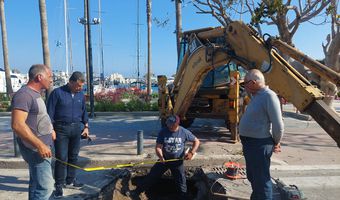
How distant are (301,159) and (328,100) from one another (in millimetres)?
5190

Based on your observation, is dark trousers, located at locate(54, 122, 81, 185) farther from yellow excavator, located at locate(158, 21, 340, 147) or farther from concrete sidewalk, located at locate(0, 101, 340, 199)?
yellow excavator, located at locate(158, 21, 340, 147)

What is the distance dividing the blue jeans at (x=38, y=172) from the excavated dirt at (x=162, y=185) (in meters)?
1.41

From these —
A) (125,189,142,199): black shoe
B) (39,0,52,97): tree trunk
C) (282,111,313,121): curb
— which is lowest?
(282,111,313,121): curb

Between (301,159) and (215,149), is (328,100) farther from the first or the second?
(215,149)

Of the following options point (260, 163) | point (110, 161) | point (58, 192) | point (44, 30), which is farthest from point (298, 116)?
point (58, 192)

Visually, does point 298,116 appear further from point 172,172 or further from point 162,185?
point 172,172

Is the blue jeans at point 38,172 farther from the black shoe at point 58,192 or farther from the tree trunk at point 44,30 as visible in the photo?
the tree trunk at point 44,30

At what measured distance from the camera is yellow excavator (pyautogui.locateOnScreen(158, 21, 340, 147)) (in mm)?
4406

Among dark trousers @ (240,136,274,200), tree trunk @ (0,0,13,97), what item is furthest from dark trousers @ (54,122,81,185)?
tree trunk @ (0,0,13,97)

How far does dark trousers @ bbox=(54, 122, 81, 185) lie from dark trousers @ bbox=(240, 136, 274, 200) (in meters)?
2.79

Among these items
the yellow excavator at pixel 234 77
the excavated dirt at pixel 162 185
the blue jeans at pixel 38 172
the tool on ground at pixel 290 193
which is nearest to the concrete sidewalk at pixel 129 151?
the excavated dirt at pixel 162 185

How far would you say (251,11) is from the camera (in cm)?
1245

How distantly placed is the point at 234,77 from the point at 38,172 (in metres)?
5.84

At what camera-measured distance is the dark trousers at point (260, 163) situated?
4.01m
